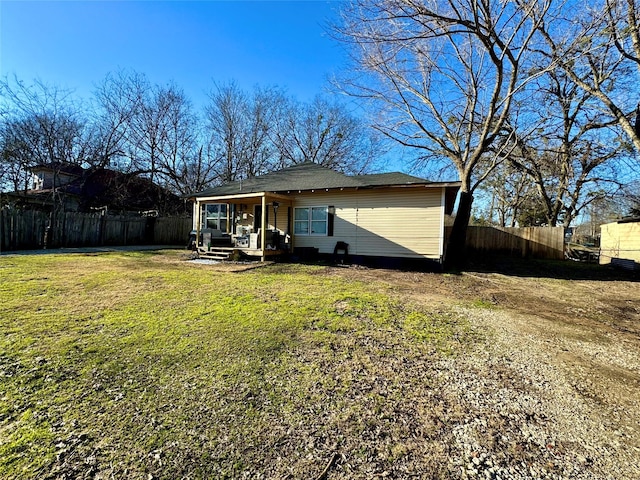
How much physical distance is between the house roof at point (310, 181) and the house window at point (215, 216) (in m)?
0.62

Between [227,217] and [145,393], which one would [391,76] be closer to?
[227,217]

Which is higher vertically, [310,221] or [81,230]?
[310,221]

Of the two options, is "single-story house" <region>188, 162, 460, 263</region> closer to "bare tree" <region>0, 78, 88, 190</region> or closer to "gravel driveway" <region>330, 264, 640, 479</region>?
"gravel driveway" <region>330, 264, 640, 479</region>

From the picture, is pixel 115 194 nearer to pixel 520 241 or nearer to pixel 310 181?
pixel 310 181

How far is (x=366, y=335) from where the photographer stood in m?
3.69

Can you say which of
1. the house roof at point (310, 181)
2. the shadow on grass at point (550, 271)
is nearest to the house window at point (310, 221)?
the house roof at point (310, 181)

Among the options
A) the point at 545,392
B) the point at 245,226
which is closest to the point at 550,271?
the point at 545,392

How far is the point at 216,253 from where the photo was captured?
10938mm

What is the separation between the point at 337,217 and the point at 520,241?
1060 centimetres

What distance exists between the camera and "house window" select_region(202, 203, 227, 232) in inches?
524

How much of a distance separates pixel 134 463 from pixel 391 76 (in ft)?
46.1

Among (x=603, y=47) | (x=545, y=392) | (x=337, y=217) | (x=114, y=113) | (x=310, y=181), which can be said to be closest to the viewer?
(x=545, y=392)

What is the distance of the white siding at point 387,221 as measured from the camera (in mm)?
9766

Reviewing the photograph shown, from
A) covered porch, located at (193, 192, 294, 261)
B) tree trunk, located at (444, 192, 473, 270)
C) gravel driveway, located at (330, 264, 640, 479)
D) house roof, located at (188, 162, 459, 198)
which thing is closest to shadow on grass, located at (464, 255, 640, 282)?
tree trunk, located at (444, 192, 473, 270)
